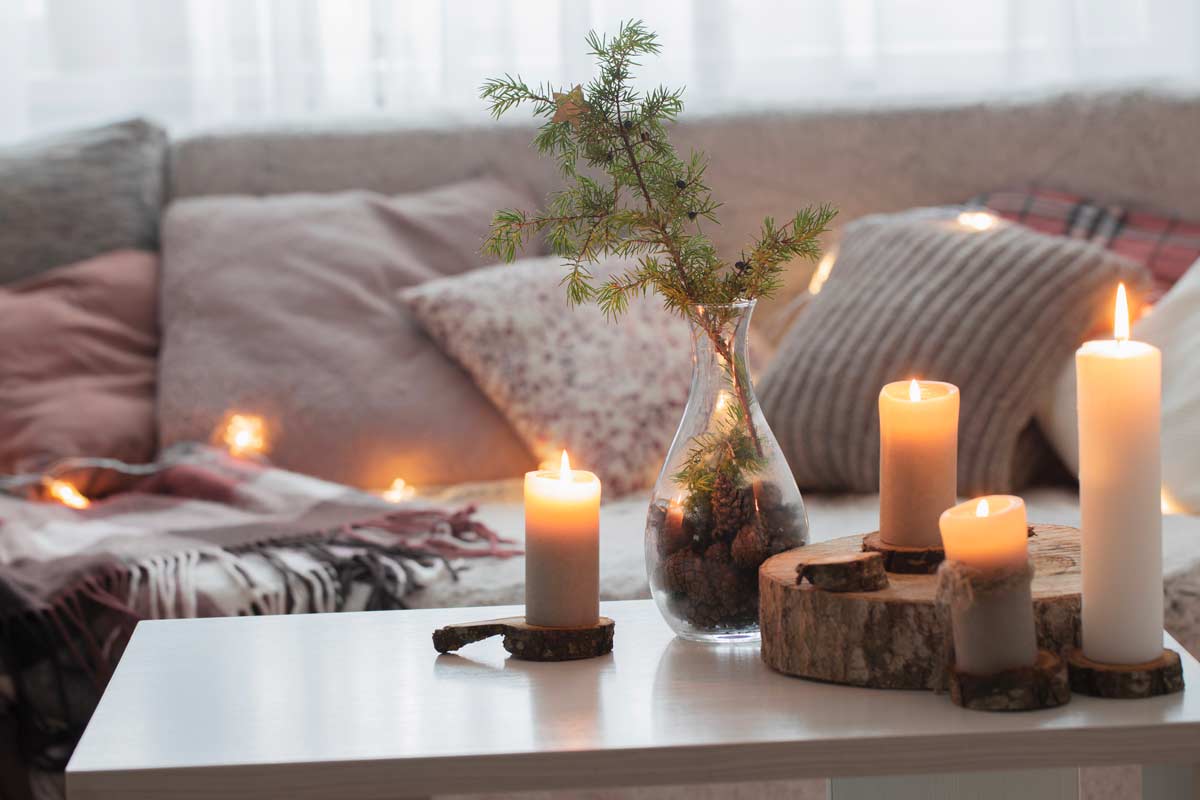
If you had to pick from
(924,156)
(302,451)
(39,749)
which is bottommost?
(39,749)

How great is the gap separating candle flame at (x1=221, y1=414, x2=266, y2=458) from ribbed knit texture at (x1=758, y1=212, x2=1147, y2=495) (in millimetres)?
674

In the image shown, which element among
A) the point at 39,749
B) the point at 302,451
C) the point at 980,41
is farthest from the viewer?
the point at 980,41

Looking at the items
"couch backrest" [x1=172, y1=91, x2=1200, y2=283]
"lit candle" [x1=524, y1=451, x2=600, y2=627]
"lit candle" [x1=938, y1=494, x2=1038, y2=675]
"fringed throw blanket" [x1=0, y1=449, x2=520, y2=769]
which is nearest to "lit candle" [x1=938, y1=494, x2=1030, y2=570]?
"lit candle" [x1=938, y1=494, x2=1038, y2=675]

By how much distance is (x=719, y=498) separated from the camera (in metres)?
0.87

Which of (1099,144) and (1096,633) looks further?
(1099,144)

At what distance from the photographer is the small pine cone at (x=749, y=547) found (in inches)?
34.2

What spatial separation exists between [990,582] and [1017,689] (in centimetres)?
7

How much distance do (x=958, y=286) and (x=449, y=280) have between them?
0.69 meters

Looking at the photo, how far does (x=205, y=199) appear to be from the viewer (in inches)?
83.1

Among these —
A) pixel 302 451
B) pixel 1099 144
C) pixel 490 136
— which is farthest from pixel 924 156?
pixel 302 451

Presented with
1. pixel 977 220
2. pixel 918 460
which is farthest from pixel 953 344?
pixel 918 460

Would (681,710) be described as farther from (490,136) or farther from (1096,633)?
(490,136)

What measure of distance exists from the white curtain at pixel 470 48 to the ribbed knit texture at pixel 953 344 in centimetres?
78

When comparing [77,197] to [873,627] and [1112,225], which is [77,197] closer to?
[1112,225]
